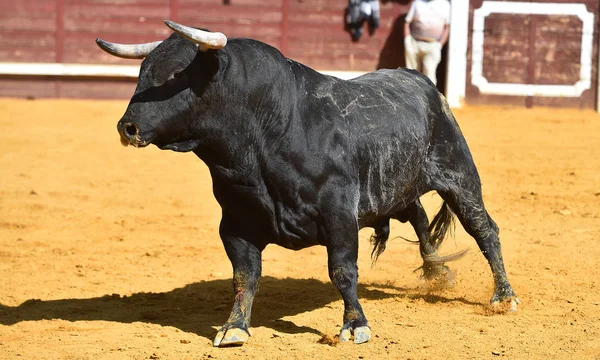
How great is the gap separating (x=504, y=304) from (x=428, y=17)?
8.16 m

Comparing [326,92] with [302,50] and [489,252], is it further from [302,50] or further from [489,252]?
[302,50]

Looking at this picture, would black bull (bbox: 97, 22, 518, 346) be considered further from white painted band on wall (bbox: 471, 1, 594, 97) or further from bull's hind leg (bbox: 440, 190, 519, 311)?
white painted band on wall (bbox: 471, 1, 594, 97)

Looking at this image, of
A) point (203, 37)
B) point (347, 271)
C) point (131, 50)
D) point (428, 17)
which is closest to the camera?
point (203, 37)

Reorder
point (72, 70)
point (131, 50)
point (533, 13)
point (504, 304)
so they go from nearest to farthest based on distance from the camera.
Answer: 1. point (131, 50)
2. point (504, 304)
3. point (533, 13)
4. point (72, 70)

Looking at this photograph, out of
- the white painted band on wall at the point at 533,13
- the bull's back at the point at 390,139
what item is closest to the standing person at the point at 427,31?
the white painted band on wall at the point at 533,13

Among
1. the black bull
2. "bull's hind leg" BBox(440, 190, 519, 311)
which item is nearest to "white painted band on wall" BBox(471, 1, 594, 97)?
"bull's hind leg" BBox(440, 190, 519, 311)

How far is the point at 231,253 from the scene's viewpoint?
483 cm

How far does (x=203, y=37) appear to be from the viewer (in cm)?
416

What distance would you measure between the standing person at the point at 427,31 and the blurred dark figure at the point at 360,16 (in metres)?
0.59

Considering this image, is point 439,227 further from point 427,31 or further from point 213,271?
point 427,31

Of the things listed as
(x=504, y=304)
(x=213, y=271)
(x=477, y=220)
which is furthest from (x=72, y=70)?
(x=504, y=304)

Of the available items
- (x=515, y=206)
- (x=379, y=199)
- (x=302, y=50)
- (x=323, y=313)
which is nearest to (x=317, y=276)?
(x=323, y=313)

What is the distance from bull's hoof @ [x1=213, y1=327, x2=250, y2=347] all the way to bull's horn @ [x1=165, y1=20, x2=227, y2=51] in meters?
1.19

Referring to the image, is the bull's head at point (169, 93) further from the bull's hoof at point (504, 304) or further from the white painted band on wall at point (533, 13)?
the white painted band on wall at point (533, 13)
